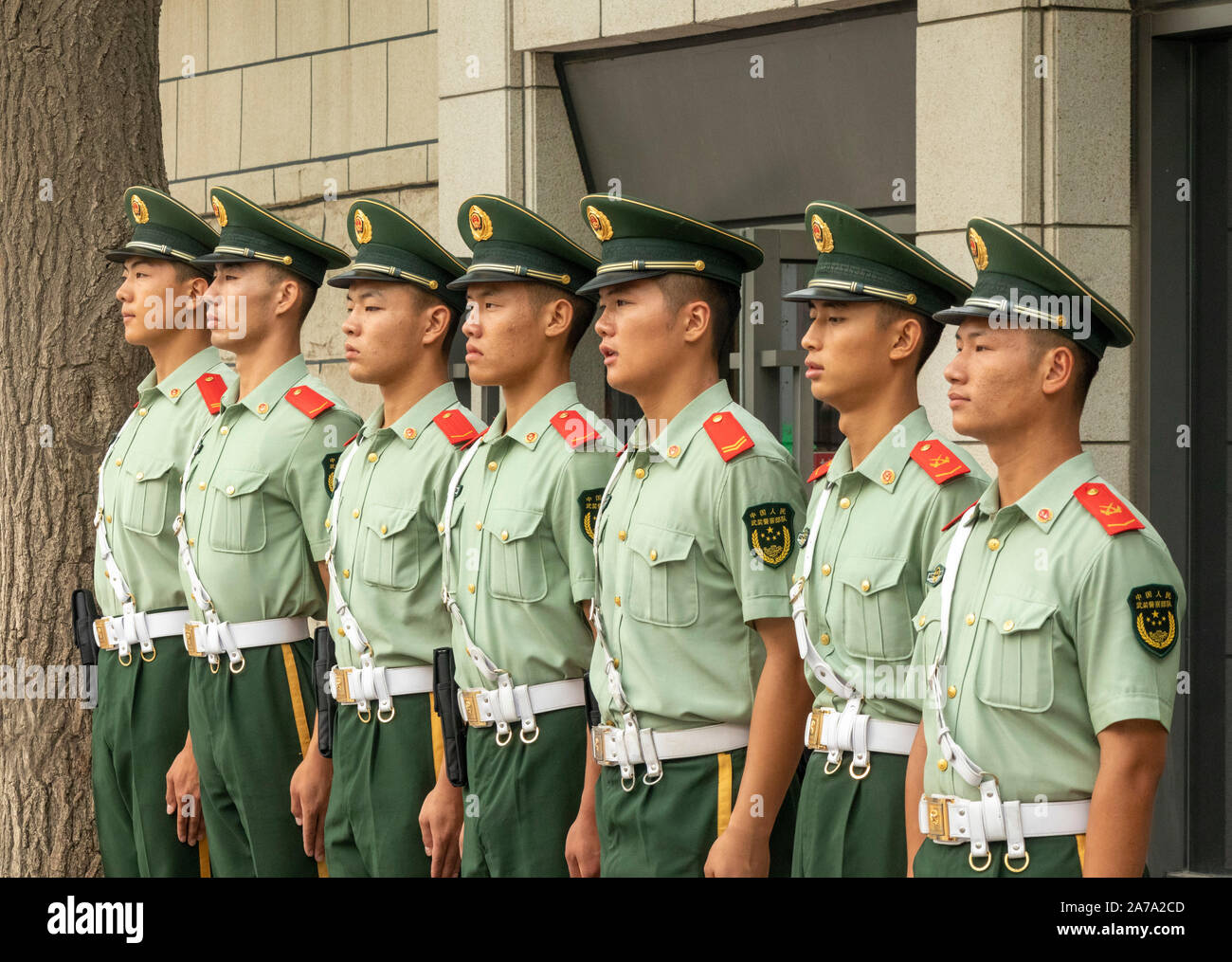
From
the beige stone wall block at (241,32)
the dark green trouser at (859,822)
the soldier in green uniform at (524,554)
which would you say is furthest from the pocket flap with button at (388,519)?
the beige stone wall block at (241,32)

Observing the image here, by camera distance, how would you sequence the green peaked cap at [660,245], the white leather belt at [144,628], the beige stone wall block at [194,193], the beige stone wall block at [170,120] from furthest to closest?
1. the beige stone wall block at [170,120]
2. the beige stone wall block at [194,193]
3. the white leather belt at [144,628]
4. the green peaked cap at [660,245]

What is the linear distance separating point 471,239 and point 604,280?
840mm

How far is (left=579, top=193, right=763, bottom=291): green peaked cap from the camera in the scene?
4.62 meters

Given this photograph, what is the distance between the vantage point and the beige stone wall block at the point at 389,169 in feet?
30.3

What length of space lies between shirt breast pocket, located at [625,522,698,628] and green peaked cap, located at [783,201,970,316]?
2.02ft

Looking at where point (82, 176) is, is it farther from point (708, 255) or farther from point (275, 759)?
point (708, 255)

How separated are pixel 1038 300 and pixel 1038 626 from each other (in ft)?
2.14

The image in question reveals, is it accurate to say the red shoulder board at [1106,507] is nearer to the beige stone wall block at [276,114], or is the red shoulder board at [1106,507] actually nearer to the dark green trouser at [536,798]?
the dark green trouser at [536,798]

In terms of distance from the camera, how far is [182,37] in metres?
10.6

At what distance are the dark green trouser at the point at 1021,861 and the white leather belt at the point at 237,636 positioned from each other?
2.47 metres

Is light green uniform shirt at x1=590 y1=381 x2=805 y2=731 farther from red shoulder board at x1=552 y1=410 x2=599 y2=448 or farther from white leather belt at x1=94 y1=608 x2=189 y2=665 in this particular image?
white leather belt at x1=94 y1=608 x2=189 y2=665

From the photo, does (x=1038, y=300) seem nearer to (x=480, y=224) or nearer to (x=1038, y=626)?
(x=1038, y=626)

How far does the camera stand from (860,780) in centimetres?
411
